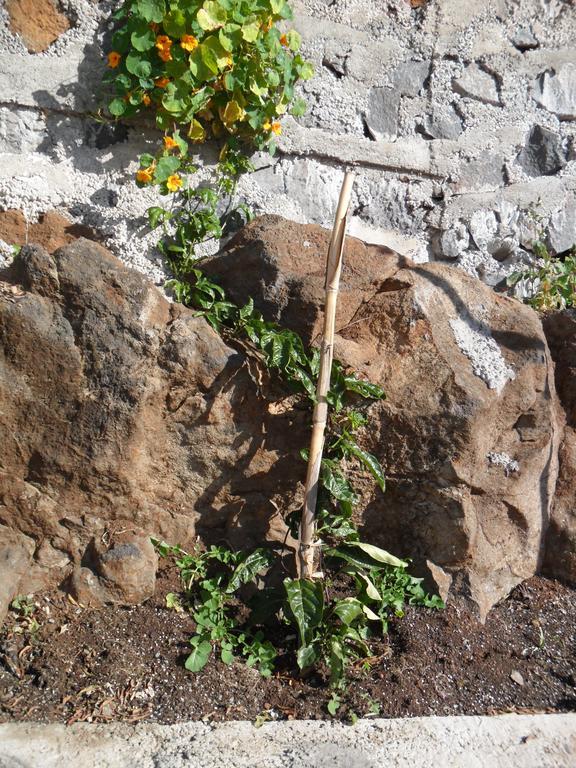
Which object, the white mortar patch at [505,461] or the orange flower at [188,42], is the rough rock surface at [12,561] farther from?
the orange flower at [188,42]

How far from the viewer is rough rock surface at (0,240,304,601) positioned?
2.35m

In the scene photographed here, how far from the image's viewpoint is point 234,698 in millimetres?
2143

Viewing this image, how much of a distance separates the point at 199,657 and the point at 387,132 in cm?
223

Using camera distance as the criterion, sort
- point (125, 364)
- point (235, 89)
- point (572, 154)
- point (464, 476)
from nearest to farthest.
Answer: point (125, 364) → point (464, 476) → point (235, 89) → point (572, 154)

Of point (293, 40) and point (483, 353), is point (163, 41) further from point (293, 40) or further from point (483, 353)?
point (483, 353)

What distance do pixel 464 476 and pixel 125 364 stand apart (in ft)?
3.90

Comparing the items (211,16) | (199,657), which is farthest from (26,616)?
(211,16)

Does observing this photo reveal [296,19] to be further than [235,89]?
Yes

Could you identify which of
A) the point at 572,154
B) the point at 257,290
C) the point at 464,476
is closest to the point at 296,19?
the point at 257,290

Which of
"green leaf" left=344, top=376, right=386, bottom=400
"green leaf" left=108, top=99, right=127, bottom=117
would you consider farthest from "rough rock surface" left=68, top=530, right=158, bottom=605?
"green leaf" left=108, top=99, right=127, bottom=117

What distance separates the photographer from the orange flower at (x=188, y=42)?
2615mm

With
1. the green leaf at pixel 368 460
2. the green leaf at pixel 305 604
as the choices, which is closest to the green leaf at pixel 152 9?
the green leaf at pixel 368 460

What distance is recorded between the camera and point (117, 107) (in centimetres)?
265

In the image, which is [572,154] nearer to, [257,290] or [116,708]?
[257,290]
